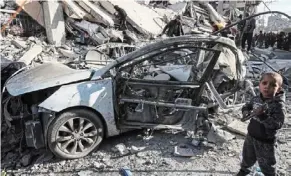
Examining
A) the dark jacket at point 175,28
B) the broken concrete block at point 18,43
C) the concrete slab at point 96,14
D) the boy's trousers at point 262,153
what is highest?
the concrete slab at point 96,14

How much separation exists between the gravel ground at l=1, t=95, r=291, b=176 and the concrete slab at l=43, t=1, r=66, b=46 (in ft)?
28.9

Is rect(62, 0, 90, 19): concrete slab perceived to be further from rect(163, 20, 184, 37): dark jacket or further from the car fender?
the car fender

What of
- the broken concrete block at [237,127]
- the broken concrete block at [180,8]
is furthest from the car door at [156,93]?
the broken concrete block at [180,8]

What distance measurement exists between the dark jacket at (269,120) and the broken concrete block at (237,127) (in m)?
1.70

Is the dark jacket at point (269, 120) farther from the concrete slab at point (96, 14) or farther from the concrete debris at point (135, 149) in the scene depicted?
the concrete slab at point (96, 14)

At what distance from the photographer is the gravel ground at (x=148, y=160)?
388cm

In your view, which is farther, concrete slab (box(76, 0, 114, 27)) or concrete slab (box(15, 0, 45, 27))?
concrete slab (box(76, 0, 114, 27))

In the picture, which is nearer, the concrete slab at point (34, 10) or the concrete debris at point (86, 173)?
the concrete debris at point (86, 173)

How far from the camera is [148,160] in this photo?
4.07 metres

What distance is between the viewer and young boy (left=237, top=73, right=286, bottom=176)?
277 centimetres

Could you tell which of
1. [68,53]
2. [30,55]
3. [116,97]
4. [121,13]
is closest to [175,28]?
[121,13]

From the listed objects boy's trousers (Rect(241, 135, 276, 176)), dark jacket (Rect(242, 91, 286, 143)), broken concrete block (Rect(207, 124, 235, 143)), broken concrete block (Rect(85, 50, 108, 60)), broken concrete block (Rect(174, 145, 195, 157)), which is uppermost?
broken concrete block (Rect(85, 50, 108, 60))

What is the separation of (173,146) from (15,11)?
34.2ft

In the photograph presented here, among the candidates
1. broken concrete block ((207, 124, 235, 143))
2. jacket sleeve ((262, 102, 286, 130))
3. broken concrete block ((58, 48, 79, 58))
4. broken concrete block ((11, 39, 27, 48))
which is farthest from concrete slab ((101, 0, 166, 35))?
jacket sleeve ((262, 102, 286, 130))
